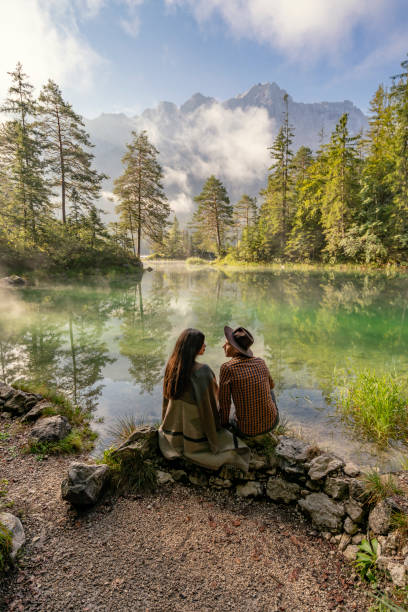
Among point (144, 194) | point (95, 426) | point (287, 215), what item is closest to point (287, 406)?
point (95, 426)

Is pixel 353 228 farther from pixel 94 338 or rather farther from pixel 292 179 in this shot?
pixel 94 338

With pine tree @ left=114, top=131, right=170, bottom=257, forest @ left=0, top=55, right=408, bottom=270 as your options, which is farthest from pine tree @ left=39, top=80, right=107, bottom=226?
pine tree @ left=114, top=131, right=170, bottom=257

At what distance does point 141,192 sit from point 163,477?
3839 cm

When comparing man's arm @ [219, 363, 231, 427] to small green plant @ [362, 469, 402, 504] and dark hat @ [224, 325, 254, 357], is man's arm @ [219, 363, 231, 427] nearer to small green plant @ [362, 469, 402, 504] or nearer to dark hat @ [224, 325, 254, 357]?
dark hat @ [224, 325, 254, 357]

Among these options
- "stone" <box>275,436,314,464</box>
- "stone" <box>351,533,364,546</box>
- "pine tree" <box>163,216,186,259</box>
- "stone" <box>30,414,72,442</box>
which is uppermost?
"pine tree" <box>163,216,186,259</box>

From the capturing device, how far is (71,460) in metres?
3.69

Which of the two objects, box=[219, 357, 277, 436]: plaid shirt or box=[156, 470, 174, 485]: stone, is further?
box=[156, 470, 174, 485]: stone

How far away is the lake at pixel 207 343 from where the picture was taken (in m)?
5.39

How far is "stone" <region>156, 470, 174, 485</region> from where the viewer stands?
328 centimetres

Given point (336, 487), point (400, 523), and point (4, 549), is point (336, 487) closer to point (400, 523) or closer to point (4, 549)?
point (400, 523)

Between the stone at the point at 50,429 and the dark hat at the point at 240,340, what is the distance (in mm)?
2895

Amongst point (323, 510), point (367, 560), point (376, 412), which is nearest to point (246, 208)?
point (376, 412)

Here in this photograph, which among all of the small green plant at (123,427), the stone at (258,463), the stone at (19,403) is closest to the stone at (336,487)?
the stone at (258,463)

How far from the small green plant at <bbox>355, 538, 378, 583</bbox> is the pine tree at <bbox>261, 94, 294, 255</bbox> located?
4332 cm
